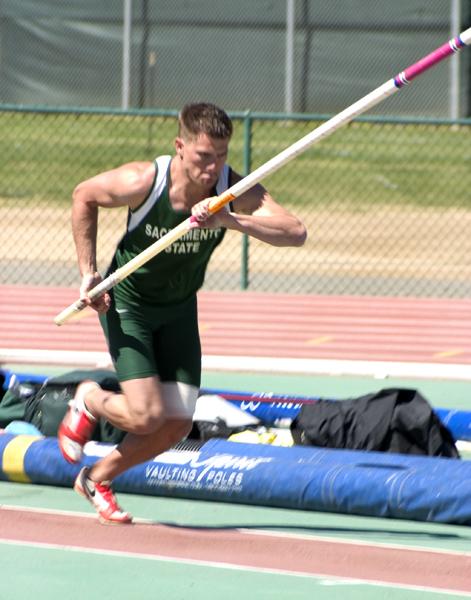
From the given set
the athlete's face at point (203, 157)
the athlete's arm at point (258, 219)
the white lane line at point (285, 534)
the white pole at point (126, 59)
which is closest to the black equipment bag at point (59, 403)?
the white lane line at point (285, 534)

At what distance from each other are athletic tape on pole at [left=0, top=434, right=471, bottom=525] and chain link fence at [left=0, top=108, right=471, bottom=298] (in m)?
6.99

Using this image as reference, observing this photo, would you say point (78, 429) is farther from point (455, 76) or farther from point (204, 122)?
point (455, 76)

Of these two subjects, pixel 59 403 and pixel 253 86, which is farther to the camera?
pixel 253 86

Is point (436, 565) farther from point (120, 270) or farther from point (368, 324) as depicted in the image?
point (368, 324)

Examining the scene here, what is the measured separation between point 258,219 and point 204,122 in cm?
51

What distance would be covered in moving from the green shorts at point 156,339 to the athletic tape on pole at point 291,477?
0.79 metres

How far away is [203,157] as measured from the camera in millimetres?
6766

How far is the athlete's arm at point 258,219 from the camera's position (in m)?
6.61

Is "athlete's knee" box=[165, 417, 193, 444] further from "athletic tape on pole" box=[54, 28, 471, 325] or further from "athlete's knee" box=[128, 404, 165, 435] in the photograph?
"athletic tape on pole" box=[54, 28, 471, 325]

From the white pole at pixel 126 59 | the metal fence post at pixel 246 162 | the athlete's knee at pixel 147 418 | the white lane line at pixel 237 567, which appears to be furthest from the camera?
the white pole at pixel 126 59

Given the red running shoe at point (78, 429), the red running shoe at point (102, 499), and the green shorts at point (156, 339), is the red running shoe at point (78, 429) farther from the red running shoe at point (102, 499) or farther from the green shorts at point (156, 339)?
the green shorts at point (156, 339)

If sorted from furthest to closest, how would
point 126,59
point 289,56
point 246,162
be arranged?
point 289,56 < point 126,59 < point 246,162

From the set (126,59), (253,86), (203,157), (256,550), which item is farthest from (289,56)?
(256,550)

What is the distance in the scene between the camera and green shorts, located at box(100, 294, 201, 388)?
23.2 feet
